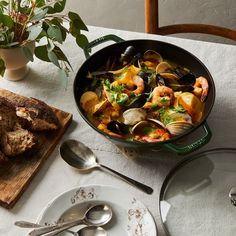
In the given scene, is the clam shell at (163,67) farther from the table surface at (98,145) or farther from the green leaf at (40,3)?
the green leaf at (40,3)

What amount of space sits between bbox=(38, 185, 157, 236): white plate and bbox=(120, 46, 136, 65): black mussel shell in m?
0.34

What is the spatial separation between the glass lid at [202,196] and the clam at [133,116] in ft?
0.42

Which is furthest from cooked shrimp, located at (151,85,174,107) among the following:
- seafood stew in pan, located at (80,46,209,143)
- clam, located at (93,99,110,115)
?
clam, located at (93,99,110,115)

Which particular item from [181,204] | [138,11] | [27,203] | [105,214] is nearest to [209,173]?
[181,204]

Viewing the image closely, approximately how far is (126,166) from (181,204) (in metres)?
0.15

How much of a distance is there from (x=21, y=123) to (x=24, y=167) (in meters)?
0.10

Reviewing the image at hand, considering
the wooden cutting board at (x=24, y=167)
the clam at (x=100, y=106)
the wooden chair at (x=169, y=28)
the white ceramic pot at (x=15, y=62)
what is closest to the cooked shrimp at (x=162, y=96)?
the clam at (x=100, y=106)

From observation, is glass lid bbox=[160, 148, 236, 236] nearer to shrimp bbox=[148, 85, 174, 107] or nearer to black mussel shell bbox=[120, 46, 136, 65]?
shrimp bbox=[148, 85, 174, 107]

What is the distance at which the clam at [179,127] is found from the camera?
2.68 ft

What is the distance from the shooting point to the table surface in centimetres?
81

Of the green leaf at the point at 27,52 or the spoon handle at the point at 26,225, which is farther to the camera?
the green leaf at the point at 27,52

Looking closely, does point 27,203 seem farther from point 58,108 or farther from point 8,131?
point 58,108

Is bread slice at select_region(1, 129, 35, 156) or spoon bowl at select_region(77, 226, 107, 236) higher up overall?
bread slice at select_region(1, 129, 35, 156)

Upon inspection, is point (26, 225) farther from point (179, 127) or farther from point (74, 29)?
point (74, 29)
